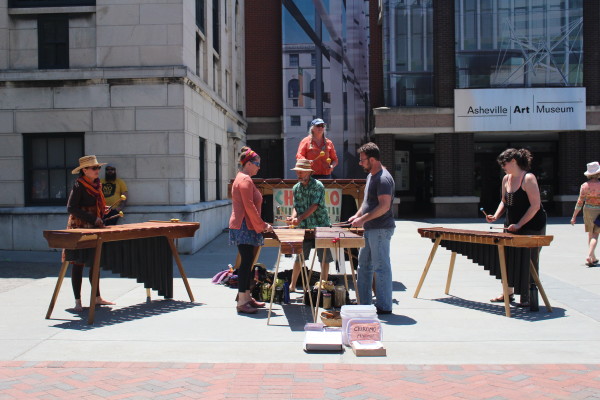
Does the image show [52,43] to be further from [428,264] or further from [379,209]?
[428,264]

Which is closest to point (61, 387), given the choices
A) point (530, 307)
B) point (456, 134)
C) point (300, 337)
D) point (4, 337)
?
point (4, 337)

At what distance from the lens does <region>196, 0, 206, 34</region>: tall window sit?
1546 cm

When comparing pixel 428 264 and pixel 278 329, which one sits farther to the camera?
pixel 428 264

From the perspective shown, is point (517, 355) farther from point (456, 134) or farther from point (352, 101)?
point (352, 101)

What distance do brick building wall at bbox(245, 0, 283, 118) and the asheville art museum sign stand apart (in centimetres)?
802

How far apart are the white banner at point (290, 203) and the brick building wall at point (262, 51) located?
55.3ft

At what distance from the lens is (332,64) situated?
2538cm

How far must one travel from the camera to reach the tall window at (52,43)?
44.0ft

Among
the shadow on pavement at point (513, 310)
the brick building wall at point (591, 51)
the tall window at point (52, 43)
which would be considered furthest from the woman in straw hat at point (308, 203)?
the brick building wall at point (591, 51)

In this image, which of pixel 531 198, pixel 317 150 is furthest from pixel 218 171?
pixel 531 198

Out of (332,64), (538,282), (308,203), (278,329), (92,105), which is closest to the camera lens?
(278,329)

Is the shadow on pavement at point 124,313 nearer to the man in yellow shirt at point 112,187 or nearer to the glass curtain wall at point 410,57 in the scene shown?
the man in yellow shirt at point 112,187

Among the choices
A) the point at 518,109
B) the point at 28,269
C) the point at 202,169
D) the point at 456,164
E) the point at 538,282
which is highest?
the point at 518,109

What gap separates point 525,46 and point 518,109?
7.87ft
